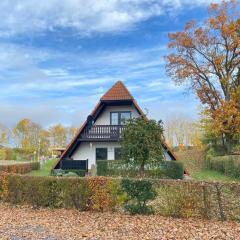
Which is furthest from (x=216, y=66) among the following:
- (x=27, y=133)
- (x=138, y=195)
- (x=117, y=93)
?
(x=27, y=133)

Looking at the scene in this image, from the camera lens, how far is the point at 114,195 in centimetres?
1088

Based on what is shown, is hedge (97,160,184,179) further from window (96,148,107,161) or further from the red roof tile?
the red roof tile

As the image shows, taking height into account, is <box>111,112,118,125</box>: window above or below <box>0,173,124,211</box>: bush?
above

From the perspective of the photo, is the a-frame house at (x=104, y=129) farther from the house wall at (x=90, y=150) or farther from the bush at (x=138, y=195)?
the bush at (x=138, y=195)

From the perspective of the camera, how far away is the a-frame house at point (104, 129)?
1101 inches

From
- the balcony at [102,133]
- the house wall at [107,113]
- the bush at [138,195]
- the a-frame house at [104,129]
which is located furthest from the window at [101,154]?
the bush at [138,195]

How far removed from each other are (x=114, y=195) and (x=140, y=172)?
1124 centimetres

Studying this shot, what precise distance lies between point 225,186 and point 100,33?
37.4 ft

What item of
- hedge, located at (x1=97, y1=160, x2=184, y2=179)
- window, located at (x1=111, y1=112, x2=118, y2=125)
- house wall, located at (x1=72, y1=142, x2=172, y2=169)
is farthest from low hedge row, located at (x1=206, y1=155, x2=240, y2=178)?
window, located at (x1=111, y1=112, x2=118, y2=125)

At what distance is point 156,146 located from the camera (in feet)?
67.8

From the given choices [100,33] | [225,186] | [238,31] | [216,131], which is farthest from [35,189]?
[238,31]

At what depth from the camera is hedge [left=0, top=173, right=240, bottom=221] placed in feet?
32.2

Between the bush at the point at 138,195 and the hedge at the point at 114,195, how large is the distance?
4.3 inches

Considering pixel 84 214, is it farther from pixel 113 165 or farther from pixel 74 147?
pixel 74 147
